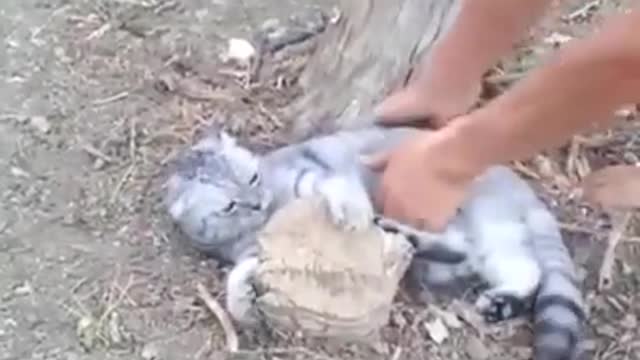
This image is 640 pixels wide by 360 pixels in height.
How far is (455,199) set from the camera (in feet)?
7.22

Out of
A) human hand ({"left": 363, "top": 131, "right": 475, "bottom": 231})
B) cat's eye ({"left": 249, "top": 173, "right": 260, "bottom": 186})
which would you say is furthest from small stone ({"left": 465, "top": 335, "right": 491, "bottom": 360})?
cat's eye ({"left": 249, "top": 173, "right": 260, "bottom": 186})

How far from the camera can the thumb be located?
7.38ft

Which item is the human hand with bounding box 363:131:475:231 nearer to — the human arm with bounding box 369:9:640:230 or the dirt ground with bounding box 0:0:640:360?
the human arm with bounding box 369:9:640:230

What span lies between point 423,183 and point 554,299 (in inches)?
9.1

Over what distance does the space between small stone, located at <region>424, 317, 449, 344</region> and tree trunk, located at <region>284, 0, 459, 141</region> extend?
1.17ft

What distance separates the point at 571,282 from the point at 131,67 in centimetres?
77

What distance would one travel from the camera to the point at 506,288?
2.24m

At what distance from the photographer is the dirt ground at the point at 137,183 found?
219 cm

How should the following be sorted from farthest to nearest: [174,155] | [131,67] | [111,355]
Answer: [131,67]
[174,155]
[111,355]

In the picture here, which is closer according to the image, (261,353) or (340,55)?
(261,353)

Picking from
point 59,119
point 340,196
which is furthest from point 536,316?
point 59,119

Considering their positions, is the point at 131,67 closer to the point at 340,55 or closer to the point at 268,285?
the point at 340,55

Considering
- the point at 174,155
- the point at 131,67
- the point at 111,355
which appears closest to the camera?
the point at 111,355

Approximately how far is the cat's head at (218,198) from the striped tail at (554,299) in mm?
369
